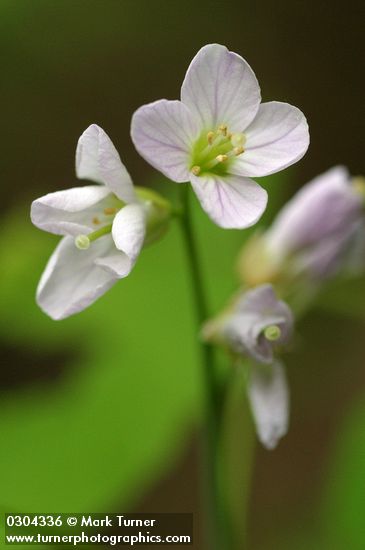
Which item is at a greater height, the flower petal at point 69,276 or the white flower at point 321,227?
the white flower at point 321,227

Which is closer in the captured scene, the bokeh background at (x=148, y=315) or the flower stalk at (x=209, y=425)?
the flower stalk at (x=209, y=425)

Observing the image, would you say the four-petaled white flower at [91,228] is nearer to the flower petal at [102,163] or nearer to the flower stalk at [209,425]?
the flower petal at [102,163]

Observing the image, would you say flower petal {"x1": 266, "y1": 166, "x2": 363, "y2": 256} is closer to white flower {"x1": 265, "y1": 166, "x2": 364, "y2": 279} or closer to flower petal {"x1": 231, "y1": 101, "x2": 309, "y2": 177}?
white flower {"x1": 265, "y1": 166, "x2": 364, "y2": 279}

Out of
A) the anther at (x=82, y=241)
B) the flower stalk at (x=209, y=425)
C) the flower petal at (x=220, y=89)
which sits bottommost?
the flower stalk at (x=209, y=425)

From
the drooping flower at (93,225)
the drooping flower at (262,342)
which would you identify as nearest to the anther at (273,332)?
Answer: the drooping flower at (262,342)

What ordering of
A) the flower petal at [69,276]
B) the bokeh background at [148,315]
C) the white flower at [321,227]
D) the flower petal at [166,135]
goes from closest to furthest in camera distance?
the flower petal at [166,135] → the flower petal at [69,276] → the white flower at [321,227] → the bokeh background at [148,315]

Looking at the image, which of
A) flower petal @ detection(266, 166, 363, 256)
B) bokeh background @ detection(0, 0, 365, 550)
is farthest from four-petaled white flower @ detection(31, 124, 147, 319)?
bokeh background @ detection(0, 0, 365, 550)
